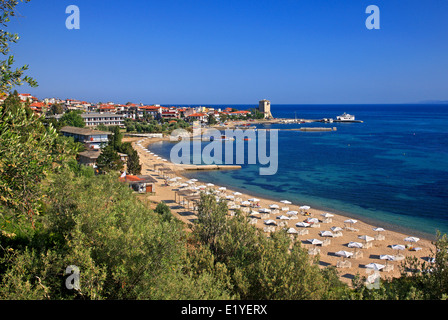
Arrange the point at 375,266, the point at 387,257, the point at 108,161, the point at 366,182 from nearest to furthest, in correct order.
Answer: the point at 375,266
the point at 387,257
the point at 108,161
the point at 366,182

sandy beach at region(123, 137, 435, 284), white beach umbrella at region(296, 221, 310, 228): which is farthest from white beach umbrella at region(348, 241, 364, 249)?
white beach umbrella at region(296, 221, 310, 228)

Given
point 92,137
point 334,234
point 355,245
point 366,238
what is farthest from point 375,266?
point 92,137

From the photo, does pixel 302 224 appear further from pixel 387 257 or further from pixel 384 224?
pixel 384 224

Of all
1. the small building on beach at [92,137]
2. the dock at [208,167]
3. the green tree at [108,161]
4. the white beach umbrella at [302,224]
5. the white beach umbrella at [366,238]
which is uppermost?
the small building on beach at [92,137]

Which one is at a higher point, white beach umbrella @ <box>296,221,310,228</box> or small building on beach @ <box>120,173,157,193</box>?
small building on beach @ <box>120,173,157,193</box>

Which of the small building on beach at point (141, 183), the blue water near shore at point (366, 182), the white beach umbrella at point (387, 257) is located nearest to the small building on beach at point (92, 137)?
the blue water near shore at point (366, 182)

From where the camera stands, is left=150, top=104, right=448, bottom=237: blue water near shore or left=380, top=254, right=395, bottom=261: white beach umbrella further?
left=150, top=104, right=448, bottom=237: blue water near shore

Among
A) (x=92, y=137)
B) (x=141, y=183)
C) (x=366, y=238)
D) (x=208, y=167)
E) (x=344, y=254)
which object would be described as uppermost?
(x=92, y=137)

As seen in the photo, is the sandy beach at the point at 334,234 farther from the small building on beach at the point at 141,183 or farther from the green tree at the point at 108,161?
the green tree at the point at 108,161

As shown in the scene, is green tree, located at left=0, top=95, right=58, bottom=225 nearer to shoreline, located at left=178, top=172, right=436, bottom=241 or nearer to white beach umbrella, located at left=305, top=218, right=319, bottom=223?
white beach umbrella, located at left=305, top=218, right=319, bottom=223

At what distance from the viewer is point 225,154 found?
49.8 metres

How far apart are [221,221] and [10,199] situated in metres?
6.11

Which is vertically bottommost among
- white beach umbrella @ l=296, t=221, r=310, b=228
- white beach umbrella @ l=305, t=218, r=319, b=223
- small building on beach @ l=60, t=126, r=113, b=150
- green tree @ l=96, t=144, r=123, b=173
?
white beach umbrella @ l=296, t=221, r=310, b=228
